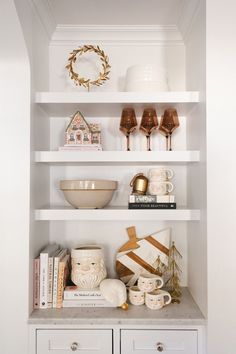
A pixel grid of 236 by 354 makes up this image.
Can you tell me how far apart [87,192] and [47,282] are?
50 centimetres

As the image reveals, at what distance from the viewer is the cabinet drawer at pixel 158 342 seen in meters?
1.52

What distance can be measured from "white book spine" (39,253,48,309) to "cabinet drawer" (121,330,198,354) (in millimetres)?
423

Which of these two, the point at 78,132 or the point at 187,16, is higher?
the point at 187,16

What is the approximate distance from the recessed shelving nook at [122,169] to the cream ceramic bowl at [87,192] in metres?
0.07

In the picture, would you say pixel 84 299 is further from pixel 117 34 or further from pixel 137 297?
pixel 117 34

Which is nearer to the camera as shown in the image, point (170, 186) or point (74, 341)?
point (74, 341)
